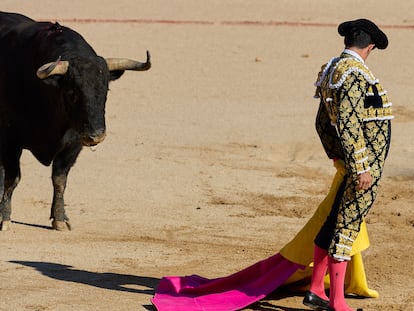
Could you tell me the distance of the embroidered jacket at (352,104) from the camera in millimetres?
5973

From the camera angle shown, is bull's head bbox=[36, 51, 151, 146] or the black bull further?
the black bull

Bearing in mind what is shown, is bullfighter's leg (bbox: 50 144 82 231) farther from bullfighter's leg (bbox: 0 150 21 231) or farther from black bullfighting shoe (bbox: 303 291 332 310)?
black bullfighting shoe (bbox: 303 291 332 310)

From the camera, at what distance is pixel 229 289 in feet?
22.0

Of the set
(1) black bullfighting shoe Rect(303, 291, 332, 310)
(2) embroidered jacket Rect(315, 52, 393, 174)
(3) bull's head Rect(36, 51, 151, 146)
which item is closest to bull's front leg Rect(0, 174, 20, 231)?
(3) bull's head Rect(36, 51, 151, 146)

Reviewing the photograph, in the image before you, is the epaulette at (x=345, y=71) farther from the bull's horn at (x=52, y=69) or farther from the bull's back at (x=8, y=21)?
the bull's back at (x=8, y=21)

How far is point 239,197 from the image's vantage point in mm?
10180

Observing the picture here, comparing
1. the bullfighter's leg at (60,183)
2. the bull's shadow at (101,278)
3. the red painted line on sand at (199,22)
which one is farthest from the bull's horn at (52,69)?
the red painted line on sand at (199,22)

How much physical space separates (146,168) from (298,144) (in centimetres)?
197

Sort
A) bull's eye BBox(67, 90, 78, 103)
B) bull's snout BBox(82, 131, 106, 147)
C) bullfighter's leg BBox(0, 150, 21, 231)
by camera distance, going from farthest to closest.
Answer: bullfighter's leg BBox(0, 150, 21, 231) < bull's eye BBox(67, 90, 78, 103) < bull's snout BBox(82, 131, 106, 147)

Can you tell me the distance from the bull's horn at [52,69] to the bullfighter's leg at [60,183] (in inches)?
34.1

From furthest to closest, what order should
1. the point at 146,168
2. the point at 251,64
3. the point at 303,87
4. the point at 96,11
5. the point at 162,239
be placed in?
1. the point at 96,11
2. the point at 251,64
3. the point at 303,87
4. the point at 146,168
5. the point at 162,239

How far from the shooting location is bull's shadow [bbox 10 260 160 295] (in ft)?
23.2

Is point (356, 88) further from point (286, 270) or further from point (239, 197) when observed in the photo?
point (239, 197)

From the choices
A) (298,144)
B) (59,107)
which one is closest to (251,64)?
(298,144)
